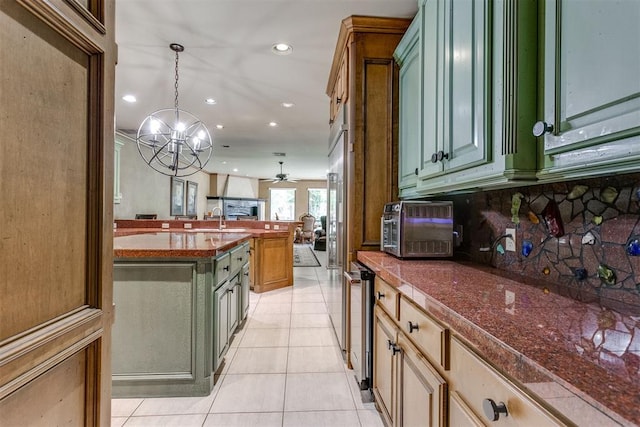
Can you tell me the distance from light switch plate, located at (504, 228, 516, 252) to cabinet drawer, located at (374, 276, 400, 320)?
604 millimetres

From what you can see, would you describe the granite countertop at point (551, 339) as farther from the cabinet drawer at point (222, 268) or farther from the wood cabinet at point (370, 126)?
the cabinet drawer at point (222, 268)

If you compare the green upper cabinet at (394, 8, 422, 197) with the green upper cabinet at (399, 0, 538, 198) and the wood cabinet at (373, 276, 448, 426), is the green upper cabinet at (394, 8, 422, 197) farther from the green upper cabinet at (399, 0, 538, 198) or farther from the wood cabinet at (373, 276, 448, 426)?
the wood cabinet at (373, 276, 448, 426)

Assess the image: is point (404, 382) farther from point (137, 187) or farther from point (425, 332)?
point (137, 187)

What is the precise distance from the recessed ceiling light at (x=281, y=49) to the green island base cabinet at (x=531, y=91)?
1.34 m

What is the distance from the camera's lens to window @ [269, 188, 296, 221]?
43.3 feet

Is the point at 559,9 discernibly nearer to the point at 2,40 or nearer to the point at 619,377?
the point at 619,377

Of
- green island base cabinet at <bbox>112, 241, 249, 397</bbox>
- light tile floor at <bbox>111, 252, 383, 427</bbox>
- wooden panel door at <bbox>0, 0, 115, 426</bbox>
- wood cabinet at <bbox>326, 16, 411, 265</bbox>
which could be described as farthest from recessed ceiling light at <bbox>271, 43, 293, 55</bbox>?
light tile floor at <bbox>111, 252, 383, 427</bbox>

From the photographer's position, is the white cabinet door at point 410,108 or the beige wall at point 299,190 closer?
the white cabinet door at point 410,108

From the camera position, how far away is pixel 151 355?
200cm

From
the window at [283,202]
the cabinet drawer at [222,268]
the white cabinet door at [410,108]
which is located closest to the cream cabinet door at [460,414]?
the white cabinet door at [410,108]

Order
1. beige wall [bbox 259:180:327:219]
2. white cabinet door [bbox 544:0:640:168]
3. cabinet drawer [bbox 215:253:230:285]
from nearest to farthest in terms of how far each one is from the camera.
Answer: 1. white cabinet door [bbox 544:0:640:168]
2. cabinet drawer [bbox 215:253:230:285]
3. beige wall [bbox 259:180:327:219]

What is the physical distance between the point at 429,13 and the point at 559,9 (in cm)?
89

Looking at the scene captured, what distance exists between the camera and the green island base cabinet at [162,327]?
1970mm

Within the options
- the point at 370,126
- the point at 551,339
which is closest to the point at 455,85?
the point at 370,126
